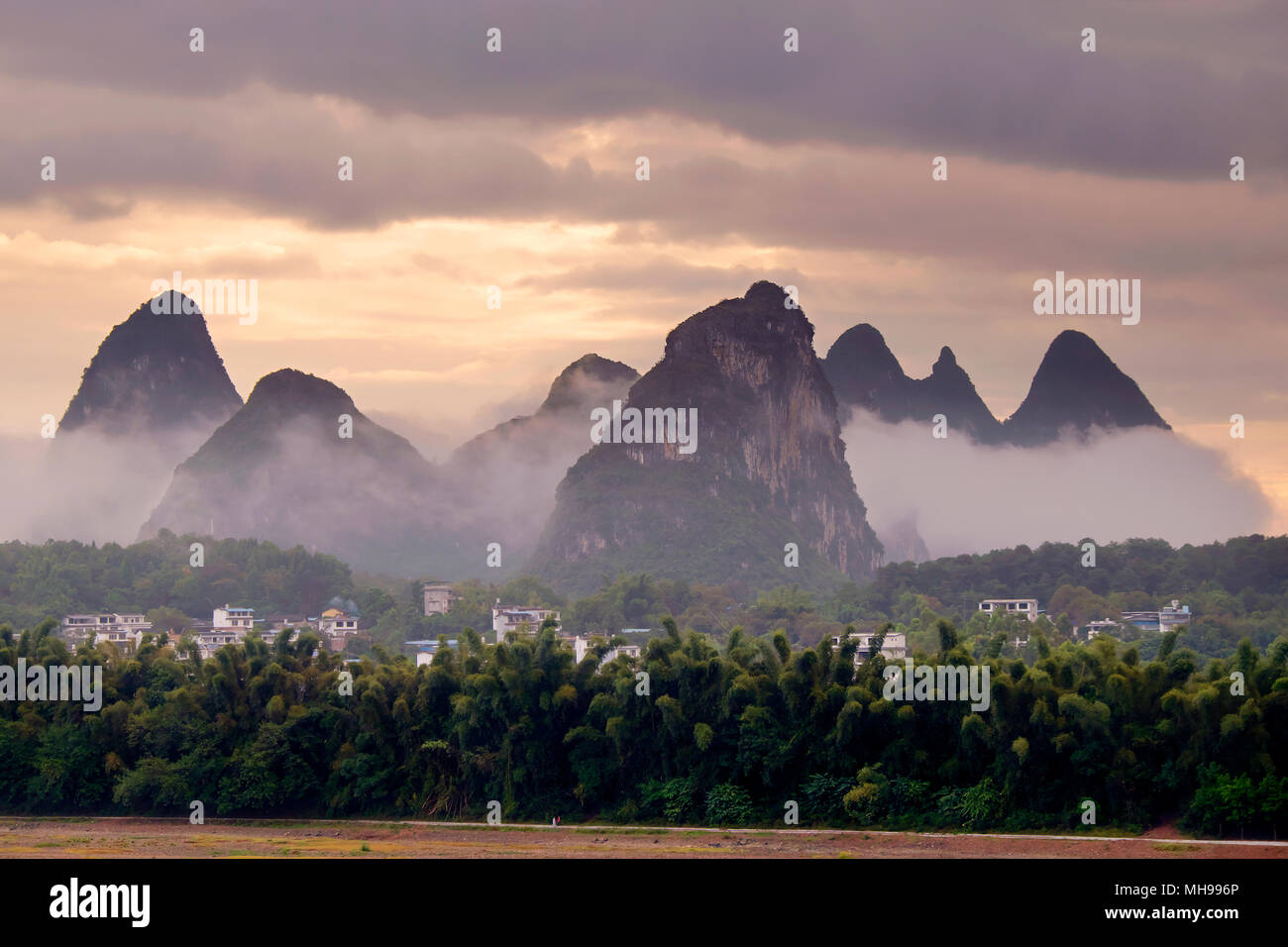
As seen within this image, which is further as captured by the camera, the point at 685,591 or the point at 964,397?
the point at 964,397

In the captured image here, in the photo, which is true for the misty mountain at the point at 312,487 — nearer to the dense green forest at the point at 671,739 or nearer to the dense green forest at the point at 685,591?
the dense green forest at the point at 685,591

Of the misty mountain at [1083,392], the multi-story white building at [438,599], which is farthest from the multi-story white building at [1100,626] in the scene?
the misty mountain at [1083,392]

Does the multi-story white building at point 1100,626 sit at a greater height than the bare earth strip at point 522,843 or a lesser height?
greater

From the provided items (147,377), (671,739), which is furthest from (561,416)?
(671,739)

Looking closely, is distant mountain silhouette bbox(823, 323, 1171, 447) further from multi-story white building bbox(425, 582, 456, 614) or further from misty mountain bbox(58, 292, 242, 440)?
multi-story white building bbox(425, 582, 456, 614)

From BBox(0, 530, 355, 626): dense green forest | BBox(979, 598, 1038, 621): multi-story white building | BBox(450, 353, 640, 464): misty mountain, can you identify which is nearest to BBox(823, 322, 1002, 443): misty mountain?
BBox(450, 353, 640, 464): misty mountain

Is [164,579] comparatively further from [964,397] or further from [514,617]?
[964,397]
